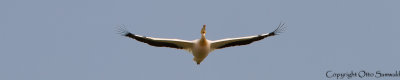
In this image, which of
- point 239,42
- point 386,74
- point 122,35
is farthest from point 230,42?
point 386,74

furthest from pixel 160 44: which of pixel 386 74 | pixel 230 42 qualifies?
pixel 386 74

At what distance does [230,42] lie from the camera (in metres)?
26.8

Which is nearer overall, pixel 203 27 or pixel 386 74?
pixel 386 74

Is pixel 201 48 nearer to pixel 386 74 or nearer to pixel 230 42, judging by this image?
pixel 230 42

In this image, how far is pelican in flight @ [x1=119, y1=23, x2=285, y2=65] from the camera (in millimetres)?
26188

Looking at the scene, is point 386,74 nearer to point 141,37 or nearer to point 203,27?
point 203,27

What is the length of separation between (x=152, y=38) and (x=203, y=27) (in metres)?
2.02

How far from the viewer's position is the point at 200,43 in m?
26.1

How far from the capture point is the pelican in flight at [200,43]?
26.2 m

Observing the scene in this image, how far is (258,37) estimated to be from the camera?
26969mm

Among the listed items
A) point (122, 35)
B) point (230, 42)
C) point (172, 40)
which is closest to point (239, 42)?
point (230, 42)

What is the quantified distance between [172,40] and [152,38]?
2.35ft

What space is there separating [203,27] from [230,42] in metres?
1.15

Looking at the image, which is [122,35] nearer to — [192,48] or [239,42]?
[192,48]
